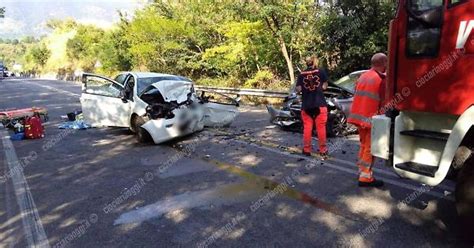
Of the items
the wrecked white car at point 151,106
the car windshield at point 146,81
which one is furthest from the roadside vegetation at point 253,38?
the car windshield at point 146,81

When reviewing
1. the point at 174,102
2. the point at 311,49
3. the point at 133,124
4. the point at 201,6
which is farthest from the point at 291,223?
the point at 201,6

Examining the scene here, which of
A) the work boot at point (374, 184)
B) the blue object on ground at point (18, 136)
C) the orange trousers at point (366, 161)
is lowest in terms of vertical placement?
the blue object on ground at point (18, 136)

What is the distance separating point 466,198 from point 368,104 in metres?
2.11

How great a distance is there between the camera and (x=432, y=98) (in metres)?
3.73

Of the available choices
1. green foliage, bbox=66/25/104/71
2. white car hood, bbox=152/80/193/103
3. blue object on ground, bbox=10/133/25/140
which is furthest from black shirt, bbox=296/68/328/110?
green foliage, bbox=66/25/104/71

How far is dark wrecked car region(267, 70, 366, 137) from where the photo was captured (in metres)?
9.17

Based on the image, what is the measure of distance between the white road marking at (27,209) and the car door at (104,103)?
2.58 meters

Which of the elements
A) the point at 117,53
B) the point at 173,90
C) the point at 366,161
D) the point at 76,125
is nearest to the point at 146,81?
the point at 173,90

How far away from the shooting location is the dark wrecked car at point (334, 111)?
9.17m

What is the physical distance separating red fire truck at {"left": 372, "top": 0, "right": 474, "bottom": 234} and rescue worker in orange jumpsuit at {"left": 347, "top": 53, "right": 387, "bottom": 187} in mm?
1126

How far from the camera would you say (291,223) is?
4.37 m

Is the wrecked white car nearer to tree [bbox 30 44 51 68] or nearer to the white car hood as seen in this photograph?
the white car hood

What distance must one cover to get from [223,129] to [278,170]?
450 centimetres

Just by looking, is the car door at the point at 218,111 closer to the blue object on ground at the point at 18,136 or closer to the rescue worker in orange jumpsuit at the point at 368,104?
the blue object on ground at the point at 18,136
